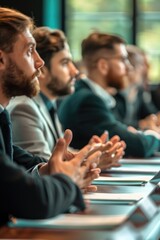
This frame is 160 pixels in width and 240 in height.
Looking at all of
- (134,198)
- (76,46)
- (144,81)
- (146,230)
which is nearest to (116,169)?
(134,198)

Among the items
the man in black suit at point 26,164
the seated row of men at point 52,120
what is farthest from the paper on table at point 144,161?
the man in black suit at point 26,164

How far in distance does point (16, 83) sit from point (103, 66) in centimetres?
261

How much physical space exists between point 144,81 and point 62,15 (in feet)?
5.61

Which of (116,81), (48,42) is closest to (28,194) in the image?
(48,42)

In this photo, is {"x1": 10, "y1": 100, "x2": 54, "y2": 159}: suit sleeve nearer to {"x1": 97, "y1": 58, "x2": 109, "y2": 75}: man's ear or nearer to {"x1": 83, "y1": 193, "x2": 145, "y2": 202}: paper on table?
{"x1": 83, "y1": 193, "x2": 145, "y2": 202}: paper on table

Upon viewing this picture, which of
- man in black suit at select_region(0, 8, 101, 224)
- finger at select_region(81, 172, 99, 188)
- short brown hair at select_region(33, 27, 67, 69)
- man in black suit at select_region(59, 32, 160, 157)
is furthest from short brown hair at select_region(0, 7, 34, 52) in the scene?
man in black suit at select_region(59, 32, 160, 157)

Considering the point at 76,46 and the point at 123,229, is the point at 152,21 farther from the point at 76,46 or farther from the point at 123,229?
the point at 123,229

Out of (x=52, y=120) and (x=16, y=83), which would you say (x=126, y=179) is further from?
(x=52, y=120)

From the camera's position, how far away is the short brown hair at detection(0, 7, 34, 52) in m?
2.48

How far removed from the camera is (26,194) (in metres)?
1.87

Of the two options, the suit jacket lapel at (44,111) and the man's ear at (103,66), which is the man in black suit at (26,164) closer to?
the suit jacket lapel at (44,111)

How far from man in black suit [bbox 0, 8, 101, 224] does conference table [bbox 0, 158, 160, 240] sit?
2.0 inches

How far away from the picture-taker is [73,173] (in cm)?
219

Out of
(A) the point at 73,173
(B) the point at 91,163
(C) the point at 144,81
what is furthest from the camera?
(C) the point at 144,81
